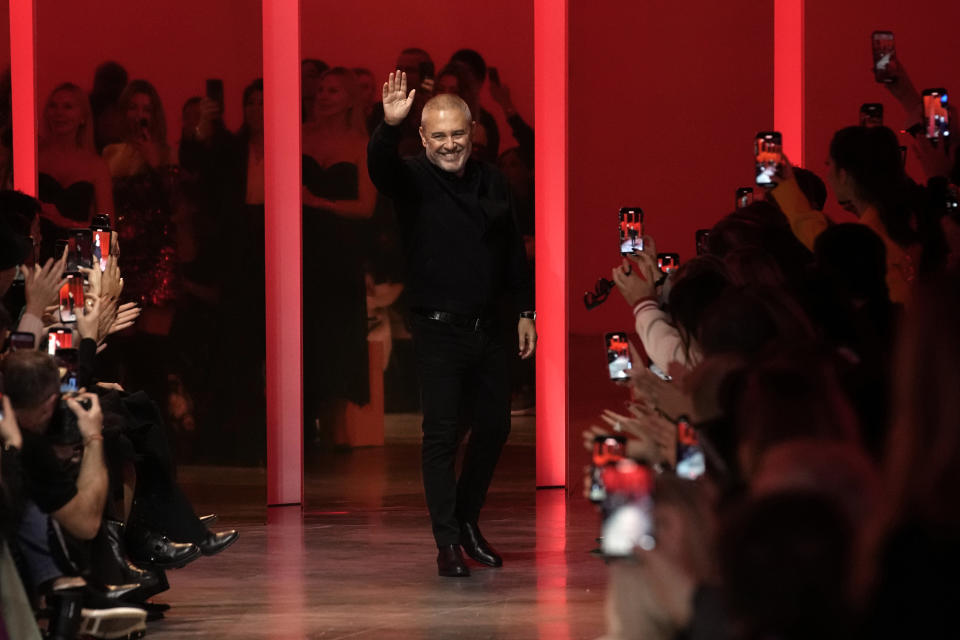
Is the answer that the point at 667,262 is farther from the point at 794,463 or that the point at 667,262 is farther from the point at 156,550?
the point at 794,463

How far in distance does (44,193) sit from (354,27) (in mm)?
1392

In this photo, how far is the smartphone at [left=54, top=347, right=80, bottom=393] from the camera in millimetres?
3461

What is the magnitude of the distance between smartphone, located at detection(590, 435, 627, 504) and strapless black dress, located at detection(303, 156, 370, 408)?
137 inches

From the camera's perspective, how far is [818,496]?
1.50 meters

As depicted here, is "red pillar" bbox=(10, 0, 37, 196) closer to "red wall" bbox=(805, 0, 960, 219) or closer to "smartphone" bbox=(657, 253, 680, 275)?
"smartphone" bbox=(657, 253, 680, 275)

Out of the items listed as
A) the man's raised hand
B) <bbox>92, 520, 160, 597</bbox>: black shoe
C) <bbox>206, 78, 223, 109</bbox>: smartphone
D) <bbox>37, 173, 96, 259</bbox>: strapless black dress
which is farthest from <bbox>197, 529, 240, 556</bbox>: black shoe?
<bbox>206, 78, 223, 109</bbox>: smartphone

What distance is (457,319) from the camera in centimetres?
443

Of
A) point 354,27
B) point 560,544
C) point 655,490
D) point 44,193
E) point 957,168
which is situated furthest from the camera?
point 354,27

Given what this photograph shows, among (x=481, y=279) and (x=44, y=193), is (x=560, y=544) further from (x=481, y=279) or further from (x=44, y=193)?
(x=44, y=193)

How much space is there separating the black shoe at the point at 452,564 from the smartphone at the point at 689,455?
6.76ft

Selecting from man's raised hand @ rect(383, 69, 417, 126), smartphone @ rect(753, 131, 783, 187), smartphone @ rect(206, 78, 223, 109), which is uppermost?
smartphone @ rect(206, 78, 223, 109)

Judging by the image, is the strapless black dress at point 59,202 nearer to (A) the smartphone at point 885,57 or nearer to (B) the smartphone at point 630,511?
(A) the smartphone at point 885,57

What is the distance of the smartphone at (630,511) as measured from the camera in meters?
1.98

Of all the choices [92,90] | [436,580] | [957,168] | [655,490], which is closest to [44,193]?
[92,90]
